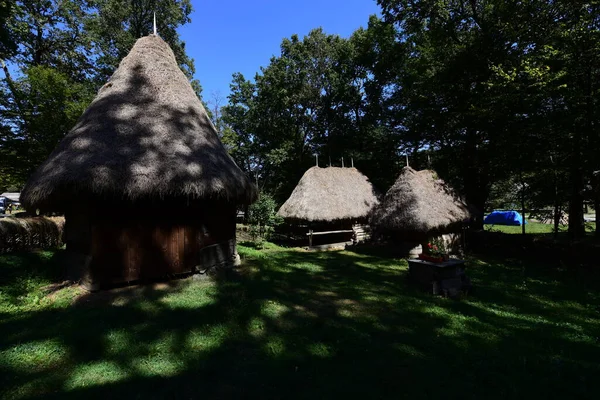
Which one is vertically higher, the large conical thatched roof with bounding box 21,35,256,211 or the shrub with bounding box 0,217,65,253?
the large conical thatched roof with bounding box 21,35,256,211

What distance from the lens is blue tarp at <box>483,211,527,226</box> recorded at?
28.3 metres

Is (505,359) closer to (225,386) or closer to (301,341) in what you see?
(301,341)

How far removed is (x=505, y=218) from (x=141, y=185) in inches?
1278

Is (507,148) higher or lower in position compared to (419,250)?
higher

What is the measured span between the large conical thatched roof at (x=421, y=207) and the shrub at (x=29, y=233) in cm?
1382

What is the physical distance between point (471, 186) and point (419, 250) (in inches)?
244

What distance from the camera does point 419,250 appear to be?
1278 centimetres

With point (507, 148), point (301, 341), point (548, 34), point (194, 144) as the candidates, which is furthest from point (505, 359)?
point (548, 34)

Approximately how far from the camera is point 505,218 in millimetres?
28844

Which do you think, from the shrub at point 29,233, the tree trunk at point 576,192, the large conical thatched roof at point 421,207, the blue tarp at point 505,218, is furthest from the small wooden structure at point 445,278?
the blue tarp at point 505,218

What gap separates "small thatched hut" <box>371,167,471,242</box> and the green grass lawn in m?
4.25

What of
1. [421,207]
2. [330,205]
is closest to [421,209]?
[421,207]

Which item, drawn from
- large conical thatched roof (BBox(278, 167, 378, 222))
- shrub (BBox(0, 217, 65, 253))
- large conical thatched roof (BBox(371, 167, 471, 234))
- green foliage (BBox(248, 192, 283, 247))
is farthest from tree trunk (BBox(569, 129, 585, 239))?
shrub (BBox(0, 217, 65, 253))

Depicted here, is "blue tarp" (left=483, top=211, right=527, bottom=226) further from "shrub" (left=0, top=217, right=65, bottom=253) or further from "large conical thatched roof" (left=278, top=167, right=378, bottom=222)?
"shrub" (left=0, top=217, right=65, bottom=253)
